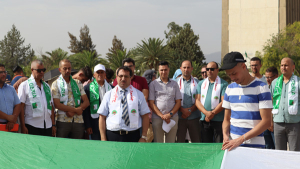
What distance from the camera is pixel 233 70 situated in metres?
3.91

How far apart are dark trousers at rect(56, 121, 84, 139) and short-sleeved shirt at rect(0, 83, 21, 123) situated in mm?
888

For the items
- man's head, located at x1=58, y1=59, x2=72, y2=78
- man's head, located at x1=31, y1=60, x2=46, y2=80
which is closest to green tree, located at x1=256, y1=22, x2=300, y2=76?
man's head, located at x1=58, y1=59, x2=72, y2=78

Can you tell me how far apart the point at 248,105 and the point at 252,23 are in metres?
62.6

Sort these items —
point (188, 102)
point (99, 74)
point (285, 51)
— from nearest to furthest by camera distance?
point (99, 74)
point (188, 102)
point (285, 51)

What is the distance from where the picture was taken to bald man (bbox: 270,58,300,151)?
6090mm

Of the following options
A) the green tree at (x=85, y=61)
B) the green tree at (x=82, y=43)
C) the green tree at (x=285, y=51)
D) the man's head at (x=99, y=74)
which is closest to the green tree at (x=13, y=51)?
the green tree at (x=82, y=43)

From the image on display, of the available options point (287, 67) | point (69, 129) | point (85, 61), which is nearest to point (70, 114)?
point (69, 129)

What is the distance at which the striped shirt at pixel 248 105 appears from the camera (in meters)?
3.91

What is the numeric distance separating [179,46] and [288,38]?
82.9 feet

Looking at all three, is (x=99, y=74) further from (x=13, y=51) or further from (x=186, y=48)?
(x=13, y=51)

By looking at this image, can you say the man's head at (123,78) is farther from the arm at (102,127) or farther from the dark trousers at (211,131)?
the dark trousers at (211,131)

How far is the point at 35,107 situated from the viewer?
5902mm

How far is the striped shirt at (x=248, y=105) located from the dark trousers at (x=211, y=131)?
7.94 ft

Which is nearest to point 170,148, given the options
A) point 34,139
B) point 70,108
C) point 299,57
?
point 34,139
